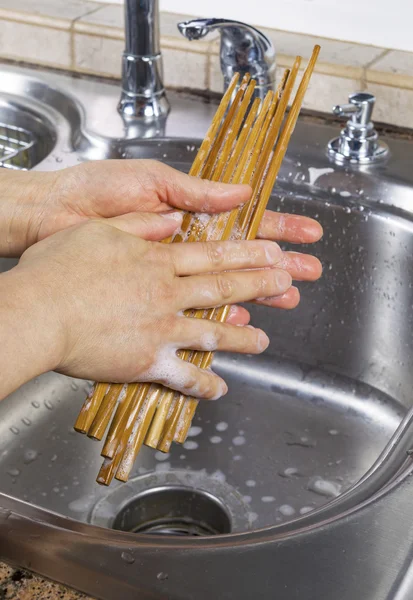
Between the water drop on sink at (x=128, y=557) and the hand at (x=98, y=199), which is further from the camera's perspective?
the hand at (x=98, y=199)

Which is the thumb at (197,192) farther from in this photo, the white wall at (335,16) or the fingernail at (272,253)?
the white wall at (335,16)

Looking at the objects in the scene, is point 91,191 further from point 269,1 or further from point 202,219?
point 269,1

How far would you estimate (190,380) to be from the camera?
730 millimetres

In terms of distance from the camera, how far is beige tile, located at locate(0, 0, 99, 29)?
142 cm

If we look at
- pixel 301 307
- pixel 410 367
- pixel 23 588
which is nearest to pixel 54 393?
pixel 301 307

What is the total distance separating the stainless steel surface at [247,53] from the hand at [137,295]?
17.0 inches

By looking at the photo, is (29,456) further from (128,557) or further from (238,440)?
(128,557)

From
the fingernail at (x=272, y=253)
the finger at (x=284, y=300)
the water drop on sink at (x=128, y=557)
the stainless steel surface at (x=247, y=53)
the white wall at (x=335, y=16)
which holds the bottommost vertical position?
the water drop on sink at (x=128, y=557)

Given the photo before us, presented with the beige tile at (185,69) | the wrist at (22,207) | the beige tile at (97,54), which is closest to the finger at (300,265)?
the wrist at (22,207)

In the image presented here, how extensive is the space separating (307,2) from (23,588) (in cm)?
113

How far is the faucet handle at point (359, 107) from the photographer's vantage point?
3.51 ft

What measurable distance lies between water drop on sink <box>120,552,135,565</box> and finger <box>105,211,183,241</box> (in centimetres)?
31

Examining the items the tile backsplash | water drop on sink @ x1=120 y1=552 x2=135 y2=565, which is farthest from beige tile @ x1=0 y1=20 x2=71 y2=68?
water drop on sink @ x1=120 y1=552 x2=135 y2=565

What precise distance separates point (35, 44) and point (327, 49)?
519mm
